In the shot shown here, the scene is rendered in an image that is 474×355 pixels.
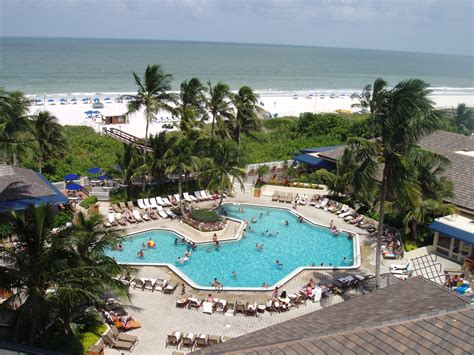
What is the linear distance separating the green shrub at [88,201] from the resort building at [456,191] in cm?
A: 1547

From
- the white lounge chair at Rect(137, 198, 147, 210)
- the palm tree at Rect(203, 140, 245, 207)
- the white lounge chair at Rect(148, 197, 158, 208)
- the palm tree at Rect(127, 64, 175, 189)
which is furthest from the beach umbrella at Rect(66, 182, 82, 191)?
the palm tree at Rect(203, 140, 245, 207)

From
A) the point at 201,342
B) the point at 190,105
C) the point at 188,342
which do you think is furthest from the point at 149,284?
the point at 190,105

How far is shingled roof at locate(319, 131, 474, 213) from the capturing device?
2544cm

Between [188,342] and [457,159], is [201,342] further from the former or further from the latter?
[457,159]

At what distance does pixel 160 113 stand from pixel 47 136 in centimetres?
2820

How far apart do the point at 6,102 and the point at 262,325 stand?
11.9 meters

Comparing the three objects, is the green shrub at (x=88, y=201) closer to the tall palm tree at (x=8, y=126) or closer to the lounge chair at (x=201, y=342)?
the tall palm tree at (x=8, y=126)

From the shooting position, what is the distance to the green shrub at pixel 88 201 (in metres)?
27.3

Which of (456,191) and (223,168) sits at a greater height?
(223,168)

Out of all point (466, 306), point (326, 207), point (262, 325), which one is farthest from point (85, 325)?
point (326, 207)

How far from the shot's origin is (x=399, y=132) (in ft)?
53.2

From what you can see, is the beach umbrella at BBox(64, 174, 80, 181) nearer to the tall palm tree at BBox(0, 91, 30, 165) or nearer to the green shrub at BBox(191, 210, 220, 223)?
the green shrub at BBox(191, 210, 220, 223)

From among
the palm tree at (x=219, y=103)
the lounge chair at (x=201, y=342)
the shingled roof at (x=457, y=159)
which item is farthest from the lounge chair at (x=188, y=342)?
the palm tree at (x=219, y=103)

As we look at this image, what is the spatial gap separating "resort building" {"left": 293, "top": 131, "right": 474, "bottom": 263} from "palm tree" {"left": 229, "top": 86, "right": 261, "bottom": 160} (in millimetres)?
5157
